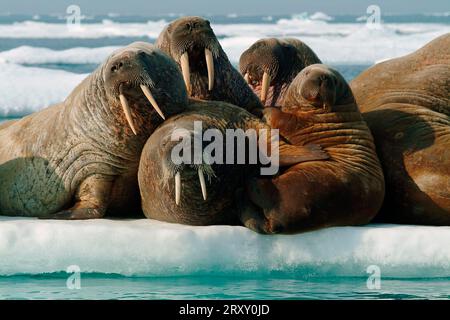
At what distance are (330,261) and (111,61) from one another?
204 cm

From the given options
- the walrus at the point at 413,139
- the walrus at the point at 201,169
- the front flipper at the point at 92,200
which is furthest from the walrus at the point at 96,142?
the walrus at the point at 413,139

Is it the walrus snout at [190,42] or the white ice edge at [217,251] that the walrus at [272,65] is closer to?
the walrus snout at [190,42]

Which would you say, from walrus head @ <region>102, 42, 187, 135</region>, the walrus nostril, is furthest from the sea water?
the walrus nostril

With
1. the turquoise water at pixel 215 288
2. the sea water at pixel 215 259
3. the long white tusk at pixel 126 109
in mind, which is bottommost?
the turquoise water at pixel 215 288

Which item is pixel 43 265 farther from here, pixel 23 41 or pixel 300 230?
pixel 23 41

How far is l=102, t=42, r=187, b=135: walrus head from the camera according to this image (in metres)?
6.59

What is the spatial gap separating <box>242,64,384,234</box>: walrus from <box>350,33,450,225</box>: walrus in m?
0.26

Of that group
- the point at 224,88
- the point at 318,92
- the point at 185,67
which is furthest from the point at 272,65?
the point at 318,92

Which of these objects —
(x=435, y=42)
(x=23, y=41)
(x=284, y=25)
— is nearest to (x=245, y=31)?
(x=284, y=25)

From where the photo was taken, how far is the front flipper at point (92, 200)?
689 cm

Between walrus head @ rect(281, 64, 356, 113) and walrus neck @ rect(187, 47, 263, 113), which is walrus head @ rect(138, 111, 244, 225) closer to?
walrus head @ rect(281, 64, 356, 113)

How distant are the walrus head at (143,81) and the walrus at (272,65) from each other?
1.42 m

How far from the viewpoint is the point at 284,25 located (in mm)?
60781

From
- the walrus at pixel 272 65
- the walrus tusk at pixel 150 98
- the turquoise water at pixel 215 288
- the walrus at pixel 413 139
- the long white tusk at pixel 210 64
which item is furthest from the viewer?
the walrus at pixel 272 65
